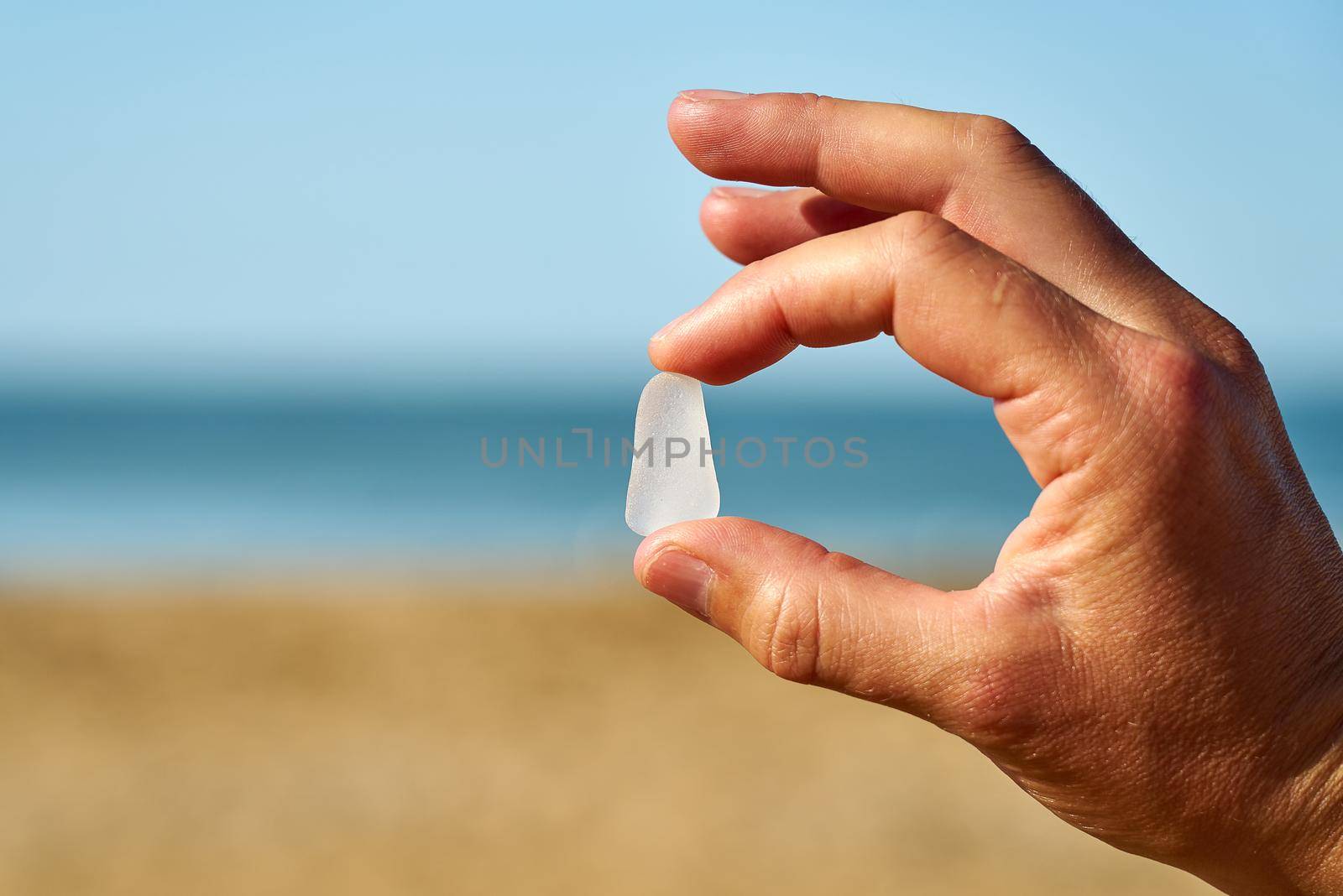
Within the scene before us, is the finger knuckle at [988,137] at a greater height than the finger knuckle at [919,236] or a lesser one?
greater

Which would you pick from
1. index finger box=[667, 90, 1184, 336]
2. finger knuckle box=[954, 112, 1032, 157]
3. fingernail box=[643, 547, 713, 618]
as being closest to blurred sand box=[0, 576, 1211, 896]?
fingernail box=[643, 547, 713, 618]

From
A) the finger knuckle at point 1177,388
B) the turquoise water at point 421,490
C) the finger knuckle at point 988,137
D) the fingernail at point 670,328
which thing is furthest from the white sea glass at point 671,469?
the turquoise water at point 421,490

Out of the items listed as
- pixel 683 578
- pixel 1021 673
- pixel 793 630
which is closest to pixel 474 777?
pixel 683 578

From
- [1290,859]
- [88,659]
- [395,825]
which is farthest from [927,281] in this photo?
[88,659]

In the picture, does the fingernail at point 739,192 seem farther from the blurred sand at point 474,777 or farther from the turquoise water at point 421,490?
the turquoise water at point 421,490

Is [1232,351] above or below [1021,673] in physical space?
above

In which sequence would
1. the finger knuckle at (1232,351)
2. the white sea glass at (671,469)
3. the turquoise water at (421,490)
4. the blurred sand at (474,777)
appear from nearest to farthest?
the finger knuckle at (1232,351)
the white sea glass at (671,469)
the blurred sand at (474,777)
the turquoise water at (421,490)

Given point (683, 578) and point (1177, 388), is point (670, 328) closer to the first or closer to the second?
point (683, 578)
